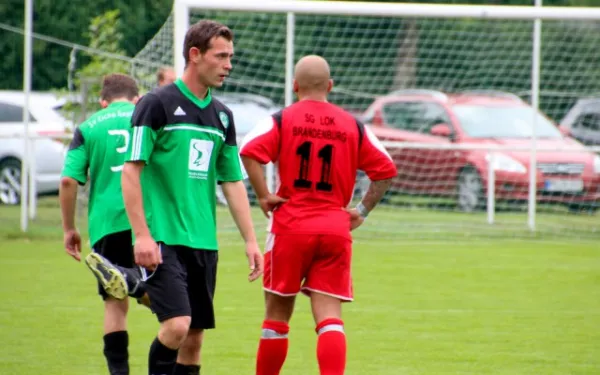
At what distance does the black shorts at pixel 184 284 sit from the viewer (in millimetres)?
5414

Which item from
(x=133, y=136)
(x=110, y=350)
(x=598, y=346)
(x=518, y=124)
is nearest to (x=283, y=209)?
(x=133, y=136)

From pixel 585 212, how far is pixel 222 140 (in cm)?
1236

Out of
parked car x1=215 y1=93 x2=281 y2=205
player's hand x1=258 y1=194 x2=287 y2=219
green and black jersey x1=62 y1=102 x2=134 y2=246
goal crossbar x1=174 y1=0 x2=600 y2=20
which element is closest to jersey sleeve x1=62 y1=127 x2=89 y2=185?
green and black jersey x1=62 y1=102 x2=134 y2=246

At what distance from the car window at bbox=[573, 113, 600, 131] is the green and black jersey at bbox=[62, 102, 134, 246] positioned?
13.9 meters

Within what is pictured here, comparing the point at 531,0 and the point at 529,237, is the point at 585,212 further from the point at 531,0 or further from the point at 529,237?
the point at 531,0

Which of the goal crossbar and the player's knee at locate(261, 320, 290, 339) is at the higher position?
the goal crossbar

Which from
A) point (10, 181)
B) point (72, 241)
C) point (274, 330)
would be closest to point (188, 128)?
point (274, 330)

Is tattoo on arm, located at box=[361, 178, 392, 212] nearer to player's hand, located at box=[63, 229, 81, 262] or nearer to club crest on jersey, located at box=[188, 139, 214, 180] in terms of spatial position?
club crest on jersey, located at box=[188, 139, 214, 180]

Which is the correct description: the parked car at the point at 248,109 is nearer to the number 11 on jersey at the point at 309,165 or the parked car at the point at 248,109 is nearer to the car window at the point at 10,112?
the car window at the point at 10,112

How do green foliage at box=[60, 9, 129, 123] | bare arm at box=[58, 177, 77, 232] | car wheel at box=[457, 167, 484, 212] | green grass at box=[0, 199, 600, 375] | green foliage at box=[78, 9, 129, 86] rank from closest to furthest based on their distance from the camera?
1. bare arm at box=[58, 177, 77, 232]
2. green grass at box=[0, 199, 600, 375]
3. green foliage at box=[60, 9, 129, 123]
4. green foliage at box=[78, 9, 129, 86]
5. car wheel at box=[457, 167, 484, 212]

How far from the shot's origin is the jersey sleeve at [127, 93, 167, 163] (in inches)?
211

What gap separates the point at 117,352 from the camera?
657 centimetres

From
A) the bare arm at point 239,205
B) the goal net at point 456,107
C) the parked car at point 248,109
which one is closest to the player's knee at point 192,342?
the bare arm at point 239,205

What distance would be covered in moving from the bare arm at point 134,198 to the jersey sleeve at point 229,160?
1.93 feet
